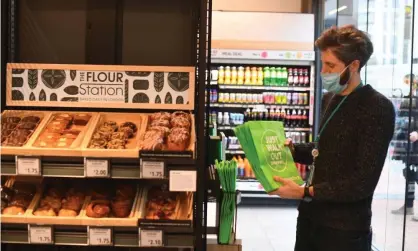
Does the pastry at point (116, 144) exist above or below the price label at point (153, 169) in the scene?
above

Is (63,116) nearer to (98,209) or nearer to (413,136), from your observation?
(98,209)

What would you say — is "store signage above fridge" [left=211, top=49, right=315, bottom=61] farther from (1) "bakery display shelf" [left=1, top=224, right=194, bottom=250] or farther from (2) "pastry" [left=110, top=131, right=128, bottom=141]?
(1) "bakery display shelf" [left=1, top=224, right=194, bottom=250]

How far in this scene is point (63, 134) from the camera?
244 cm

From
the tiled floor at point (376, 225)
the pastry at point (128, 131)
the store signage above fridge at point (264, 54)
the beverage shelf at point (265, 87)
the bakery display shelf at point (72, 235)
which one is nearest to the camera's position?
the bakery display shelf at point (72, 235)

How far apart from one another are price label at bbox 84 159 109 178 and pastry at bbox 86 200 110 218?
0.19 m

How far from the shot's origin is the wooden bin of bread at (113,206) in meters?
2.29

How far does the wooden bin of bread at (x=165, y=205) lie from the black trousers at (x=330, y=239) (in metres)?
0.54

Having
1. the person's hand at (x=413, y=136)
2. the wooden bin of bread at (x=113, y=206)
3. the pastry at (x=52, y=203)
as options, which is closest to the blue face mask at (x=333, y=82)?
the wooden bin of bread at (x=113, y=206)

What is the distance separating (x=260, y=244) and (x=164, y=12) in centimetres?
340

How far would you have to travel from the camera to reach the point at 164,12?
114 inches

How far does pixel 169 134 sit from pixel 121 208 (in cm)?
42

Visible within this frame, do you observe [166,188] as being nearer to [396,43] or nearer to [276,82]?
[396,43]

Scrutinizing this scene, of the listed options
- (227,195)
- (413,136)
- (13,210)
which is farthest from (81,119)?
(413,136)

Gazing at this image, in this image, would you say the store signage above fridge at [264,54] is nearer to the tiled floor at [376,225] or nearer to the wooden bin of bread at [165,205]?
the tiled floor at [376,225]
